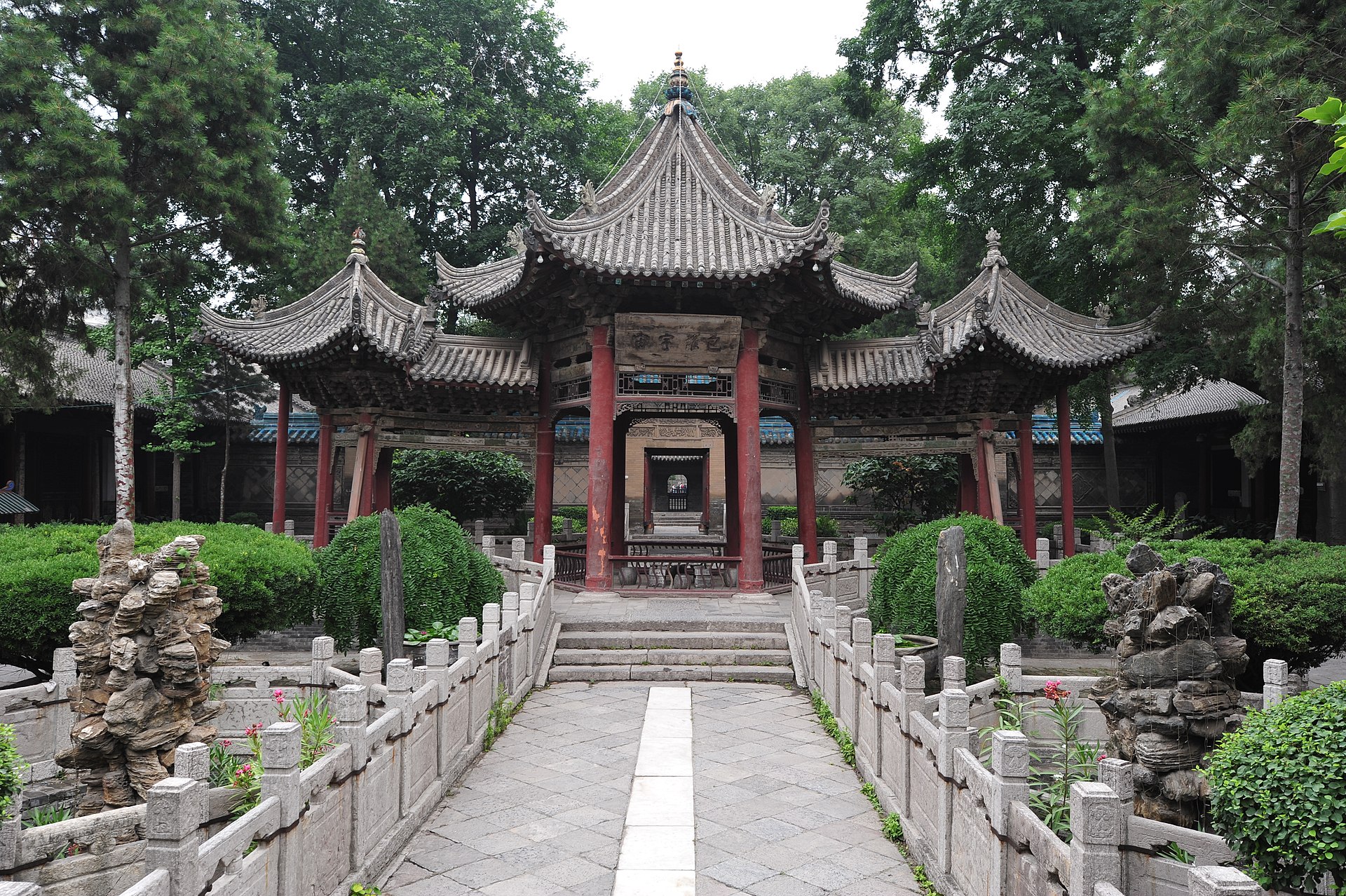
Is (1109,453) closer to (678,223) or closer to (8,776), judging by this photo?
(678,223)

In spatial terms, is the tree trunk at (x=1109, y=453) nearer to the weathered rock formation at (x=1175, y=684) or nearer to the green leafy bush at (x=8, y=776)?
the weathered rock formation at (x=1175, y=684)

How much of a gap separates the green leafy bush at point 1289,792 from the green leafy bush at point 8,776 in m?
5.50

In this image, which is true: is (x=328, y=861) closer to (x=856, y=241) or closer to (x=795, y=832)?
(x=795, y=832)

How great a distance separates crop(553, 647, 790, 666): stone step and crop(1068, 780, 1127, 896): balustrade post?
23.6 feet

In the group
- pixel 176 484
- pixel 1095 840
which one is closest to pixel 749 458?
pixel 1095 840

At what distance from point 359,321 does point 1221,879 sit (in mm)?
12658

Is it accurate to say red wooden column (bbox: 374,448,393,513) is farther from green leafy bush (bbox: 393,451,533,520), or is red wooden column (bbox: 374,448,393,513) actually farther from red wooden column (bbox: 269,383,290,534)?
green leafy bush (bbox: 393,451,533,520)

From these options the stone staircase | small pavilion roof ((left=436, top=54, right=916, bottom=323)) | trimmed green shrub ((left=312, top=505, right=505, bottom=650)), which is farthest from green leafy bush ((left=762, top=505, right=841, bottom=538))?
trimmed green shrub ((left=312, top=505, right=505, bottom=650))

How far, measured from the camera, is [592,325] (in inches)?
523

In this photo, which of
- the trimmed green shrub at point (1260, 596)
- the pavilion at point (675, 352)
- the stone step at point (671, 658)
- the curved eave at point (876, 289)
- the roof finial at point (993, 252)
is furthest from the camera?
the roof finial at point (993, 252)

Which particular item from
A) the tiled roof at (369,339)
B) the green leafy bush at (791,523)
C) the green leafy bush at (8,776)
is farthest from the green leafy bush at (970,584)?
the green leafy bush at (791,523)

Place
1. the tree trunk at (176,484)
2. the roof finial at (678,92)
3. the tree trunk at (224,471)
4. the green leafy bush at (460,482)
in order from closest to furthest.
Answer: the roof finial at (678,92) → the green leafy bush at (460,482) → the tree trunk at (176,484) → the tree trunk at (224,471)

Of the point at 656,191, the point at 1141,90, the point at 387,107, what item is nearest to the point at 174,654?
the point at 656,191

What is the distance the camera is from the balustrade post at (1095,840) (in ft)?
10.6
